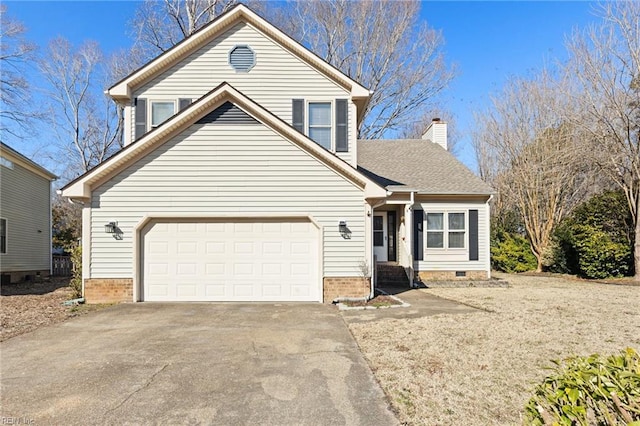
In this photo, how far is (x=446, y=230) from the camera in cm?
1431

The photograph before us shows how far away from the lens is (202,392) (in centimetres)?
412

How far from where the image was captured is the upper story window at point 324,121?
11.4 metres

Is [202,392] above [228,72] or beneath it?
beneath

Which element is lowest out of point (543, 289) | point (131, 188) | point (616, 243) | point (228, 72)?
point (543, 289)

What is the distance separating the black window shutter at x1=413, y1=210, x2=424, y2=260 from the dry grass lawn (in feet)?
12.9

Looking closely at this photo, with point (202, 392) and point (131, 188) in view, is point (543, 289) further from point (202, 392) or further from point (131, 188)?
point (131, 188)

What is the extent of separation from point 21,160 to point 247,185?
518 inches

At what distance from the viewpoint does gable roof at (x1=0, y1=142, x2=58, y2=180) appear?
49.8 ft

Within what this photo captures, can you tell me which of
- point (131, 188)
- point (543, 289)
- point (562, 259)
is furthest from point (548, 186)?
point (131, 188)

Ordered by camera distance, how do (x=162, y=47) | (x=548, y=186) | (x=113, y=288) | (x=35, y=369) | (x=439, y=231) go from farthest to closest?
(x=162, y=47) → (x=548, y=186) → (x=439, y=231) → (x=113, y=288) → (x=35, y=369)

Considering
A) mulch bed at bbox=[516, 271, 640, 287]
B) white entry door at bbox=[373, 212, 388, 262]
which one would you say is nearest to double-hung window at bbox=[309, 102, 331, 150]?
white entry door at bbox=[373, 212, 388, 262]

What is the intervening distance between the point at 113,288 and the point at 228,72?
23.4 feet

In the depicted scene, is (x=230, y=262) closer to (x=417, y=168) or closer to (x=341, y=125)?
(x=341, y=125)

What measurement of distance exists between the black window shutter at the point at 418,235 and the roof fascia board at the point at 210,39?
5241 mm
